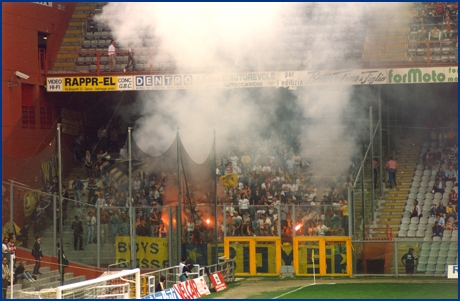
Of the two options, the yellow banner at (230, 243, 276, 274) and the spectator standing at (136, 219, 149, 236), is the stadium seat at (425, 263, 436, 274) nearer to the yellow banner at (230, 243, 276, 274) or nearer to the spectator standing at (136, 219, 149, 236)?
the yellow banner at (230, 243, 276, 274)

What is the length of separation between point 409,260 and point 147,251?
6.64m

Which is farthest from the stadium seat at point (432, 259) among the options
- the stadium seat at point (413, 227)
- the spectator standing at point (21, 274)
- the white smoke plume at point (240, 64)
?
the spectator standing at point (21, 274)

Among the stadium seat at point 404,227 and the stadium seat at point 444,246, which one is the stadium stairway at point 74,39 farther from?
the stadium seat at point 444,246

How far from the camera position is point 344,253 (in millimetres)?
21922

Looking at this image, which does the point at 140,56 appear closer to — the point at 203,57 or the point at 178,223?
the point at 203,57

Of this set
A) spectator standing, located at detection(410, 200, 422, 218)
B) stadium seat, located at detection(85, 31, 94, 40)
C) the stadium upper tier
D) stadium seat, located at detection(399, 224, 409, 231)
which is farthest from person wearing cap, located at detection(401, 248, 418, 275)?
stadium seat, located at detection(85, 31, 94, 40)

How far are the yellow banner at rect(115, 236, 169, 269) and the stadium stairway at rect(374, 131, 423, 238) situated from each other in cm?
660

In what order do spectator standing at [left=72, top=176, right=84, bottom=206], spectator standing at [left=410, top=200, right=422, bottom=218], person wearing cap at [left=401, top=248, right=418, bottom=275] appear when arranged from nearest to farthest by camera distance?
person wearing cap at [left=401, top=248, right=418, bottom=275], spectator standing at [left=410, top=200, right=422, bottom=218], spectator standing at [left=72, top=176, right=84, bottom=206]

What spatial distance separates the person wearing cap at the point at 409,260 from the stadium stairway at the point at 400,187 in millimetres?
1337

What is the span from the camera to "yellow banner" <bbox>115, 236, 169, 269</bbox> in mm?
19047

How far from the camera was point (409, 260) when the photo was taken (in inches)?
844

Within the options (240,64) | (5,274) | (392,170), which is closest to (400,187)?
(392,170)

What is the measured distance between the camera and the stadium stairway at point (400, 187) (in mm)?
23406

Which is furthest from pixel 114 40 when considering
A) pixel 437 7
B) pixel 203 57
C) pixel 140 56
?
pixel 437 7
